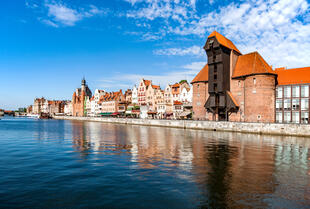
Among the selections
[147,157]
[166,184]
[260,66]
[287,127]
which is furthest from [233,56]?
[166,184]

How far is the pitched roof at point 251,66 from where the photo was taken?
53.5m

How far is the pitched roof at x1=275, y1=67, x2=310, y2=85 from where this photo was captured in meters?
49.2

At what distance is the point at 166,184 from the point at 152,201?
236 centimetres

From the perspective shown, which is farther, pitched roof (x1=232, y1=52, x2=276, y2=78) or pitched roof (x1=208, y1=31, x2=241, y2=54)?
pitched roof (x1=208, y1=31, x2=241, y2=54)

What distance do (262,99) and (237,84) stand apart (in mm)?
7751

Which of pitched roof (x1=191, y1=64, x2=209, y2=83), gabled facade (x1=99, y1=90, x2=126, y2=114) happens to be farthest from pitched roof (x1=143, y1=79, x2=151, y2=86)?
pitched roof (x1=191, y1=64, x2=209, y2=83)

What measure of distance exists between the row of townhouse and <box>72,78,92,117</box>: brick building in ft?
13.3

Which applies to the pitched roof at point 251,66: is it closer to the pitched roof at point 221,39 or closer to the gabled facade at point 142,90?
the pitched roof at point 221,39

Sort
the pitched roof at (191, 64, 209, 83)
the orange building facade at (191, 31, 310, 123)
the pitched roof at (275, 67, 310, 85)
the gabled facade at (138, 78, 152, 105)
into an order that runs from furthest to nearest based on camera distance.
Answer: the gabled facade at (138, 78, 152, 105), the pitched roof at (191, 64, 209, 83), the orange building facade at (191, 31, 310, 123), the pitched roof at (275, 67, 310, 85)

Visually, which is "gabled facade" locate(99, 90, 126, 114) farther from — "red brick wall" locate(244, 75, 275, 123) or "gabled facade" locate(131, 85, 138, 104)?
"red brick wall" locate(244, 75, 275, 123)

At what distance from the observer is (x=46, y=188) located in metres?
11.6

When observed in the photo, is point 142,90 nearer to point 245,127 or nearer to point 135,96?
point 135,96

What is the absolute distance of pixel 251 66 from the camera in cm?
5572

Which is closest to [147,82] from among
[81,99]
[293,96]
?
[293,96]
